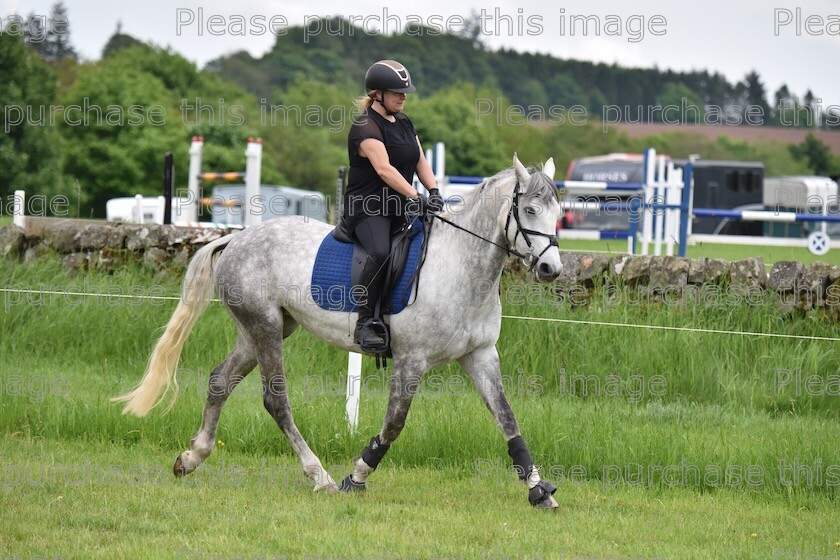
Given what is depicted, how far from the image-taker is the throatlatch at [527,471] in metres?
6.33

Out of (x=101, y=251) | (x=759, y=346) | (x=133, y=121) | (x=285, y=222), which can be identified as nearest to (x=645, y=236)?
(x=759, y=346)

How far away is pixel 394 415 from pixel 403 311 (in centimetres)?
65

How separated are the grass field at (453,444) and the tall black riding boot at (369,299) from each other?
1.00 metres

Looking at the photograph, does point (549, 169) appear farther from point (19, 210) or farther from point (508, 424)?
point (19, 210)

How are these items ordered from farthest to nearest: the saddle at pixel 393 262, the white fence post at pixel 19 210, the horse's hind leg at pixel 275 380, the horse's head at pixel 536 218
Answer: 1. the white fence post at pixel 19 210
2. the horse's hind leg at pixel 275 380
3. the saddle at pixel 393 262
4. the horse's head at pixel 536 218

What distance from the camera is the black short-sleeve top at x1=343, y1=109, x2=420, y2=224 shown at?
6516mm

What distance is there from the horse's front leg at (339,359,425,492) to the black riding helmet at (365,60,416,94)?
5.53ft

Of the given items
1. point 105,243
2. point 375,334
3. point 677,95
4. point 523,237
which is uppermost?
point 677,95

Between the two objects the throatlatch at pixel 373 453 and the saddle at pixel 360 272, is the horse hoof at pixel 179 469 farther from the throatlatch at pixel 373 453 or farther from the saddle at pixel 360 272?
the saddle at pixel 360 272

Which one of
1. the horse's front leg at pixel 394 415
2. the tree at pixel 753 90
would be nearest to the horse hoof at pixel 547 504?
the horse's front leg at pixel 394 415

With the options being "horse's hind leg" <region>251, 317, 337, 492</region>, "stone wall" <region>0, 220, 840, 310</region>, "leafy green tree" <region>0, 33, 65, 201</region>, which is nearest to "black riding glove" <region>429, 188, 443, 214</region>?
"horse's hind leg" <region>251, 317, 337, 492</region>

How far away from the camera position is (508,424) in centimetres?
638

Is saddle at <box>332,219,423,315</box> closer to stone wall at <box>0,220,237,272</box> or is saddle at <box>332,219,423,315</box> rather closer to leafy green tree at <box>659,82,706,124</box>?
stone wall at <box>0,220,237,272</box>

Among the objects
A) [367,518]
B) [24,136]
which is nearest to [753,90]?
[24,136]
